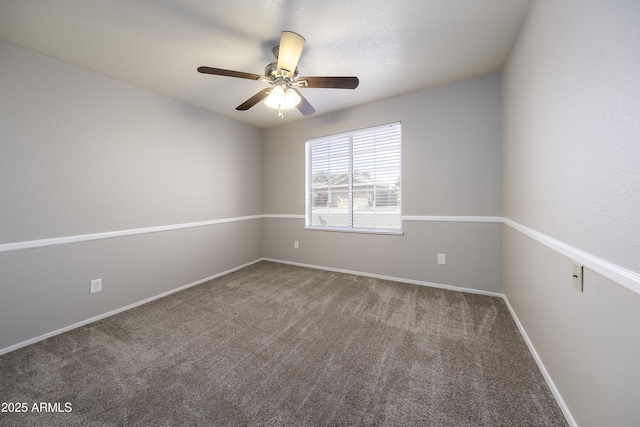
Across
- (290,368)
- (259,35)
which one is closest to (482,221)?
(290,368)

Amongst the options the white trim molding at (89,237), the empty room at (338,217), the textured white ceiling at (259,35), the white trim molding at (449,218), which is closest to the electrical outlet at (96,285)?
the empty room at (338,217)

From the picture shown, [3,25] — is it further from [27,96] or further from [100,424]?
[100,424]

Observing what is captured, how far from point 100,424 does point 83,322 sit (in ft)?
4.62

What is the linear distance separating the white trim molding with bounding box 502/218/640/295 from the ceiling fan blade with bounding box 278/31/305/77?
192 centimetres

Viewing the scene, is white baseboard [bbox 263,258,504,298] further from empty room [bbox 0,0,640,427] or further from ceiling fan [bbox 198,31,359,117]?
ceiling fan [bbox 198,31,359,117]

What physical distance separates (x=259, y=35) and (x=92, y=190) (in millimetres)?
2104

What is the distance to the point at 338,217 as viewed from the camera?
348 centimetres

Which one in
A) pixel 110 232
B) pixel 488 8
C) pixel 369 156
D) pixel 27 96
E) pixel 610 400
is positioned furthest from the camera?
pixel 369 156

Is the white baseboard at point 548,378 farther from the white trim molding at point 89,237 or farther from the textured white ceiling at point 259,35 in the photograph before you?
the white trim molding at point 89,237

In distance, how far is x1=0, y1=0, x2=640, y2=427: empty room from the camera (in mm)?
987

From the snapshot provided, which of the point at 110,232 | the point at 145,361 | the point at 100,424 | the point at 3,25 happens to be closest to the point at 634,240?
the point at 100,424

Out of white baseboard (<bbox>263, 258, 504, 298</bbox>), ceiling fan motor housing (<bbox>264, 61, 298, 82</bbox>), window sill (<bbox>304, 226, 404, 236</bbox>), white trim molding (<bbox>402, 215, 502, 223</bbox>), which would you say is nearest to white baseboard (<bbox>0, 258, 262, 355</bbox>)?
white baseboard (<bbox>263, 258, 504, 298</bbox>)

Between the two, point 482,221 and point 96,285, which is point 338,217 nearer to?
point 482,221

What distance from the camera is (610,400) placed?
2.63ft
